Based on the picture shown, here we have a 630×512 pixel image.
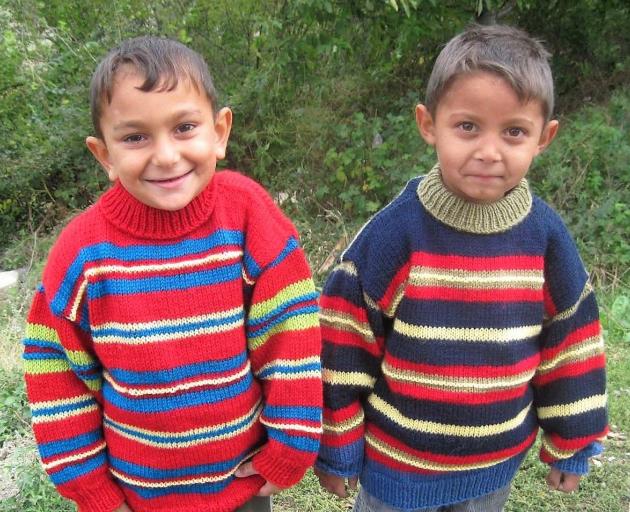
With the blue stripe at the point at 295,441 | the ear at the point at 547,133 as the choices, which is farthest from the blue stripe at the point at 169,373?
the ear at the point at 547,133

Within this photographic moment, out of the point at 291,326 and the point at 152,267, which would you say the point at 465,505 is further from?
the point at 152,267

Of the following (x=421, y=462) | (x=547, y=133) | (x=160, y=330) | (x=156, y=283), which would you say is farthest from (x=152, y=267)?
(x=547, y=133)

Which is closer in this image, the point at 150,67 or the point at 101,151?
the point at 150,67

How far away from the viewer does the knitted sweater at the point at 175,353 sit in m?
1.49

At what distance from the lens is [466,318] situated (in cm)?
160

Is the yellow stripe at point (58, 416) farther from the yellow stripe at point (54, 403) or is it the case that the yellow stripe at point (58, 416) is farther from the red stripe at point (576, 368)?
the red stripe at point (576, 368)

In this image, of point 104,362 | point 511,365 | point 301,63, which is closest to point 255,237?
point 104,362

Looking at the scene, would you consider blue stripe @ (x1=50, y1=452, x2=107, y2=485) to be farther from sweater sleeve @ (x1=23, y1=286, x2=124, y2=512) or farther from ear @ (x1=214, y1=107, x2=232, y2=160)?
ear @ (x1=214, y1=107, x2=232, y2=160)

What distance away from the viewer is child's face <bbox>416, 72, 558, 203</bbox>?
1.47 metres

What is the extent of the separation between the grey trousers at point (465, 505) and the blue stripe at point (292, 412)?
416mm

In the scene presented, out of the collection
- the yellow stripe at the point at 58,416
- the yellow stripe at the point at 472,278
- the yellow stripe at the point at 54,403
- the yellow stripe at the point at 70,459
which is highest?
the yellow stripe at the point at 472,278

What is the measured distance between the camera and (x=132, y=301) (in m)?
1.47

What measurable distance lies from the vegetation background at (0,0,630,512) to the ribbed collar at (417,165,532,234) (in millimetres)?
2116

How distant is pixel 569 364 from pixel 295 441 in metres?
0.76
